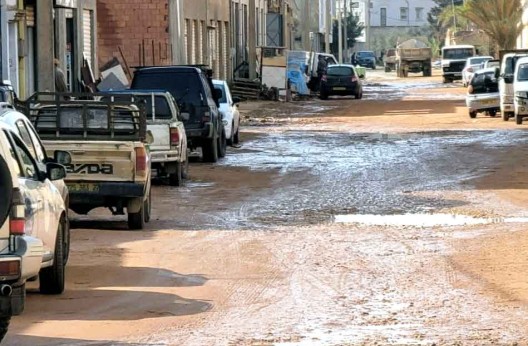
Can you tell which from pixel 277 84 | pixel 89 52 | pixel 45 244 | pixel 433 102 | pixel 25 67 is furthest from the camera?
pixel 277 84

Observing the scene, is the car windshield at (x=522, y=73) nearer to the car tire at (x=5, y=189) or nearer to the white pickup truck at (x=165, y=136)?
the white pickup truck at (x=165, y=136)

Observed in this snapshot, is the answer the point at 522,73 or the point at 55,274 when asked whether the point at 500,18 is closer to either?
the point at 522,73

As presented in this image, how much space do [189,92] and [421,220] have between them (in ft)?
34.5

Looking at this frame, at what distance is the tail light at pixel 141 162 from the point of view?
55.5ft

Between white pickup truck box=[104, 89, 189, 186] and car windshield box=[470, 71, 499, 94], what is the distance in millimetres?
20752

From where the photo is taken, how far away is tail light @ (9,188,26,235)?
952 centimetres

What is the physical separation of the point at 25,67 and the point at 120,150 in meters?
17.3

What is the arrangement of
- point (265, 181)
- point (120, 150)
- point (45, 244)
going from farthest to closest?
point (265, 181)
point (120, 150)
point (45, 244)

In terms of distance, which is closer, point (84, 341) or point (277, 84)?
point (84, 341)

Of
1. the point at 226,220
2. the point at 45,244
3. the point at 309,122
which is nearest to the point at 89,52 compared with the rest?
the point at 309,122

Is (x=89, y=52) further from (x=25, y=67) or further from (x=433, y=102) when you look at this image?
(x=433, y=102)

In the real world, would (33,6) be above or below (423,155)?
above

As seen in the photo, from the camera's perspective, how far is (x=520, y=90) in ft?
122

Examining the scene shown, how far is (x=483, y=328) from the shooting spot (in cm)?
1002
